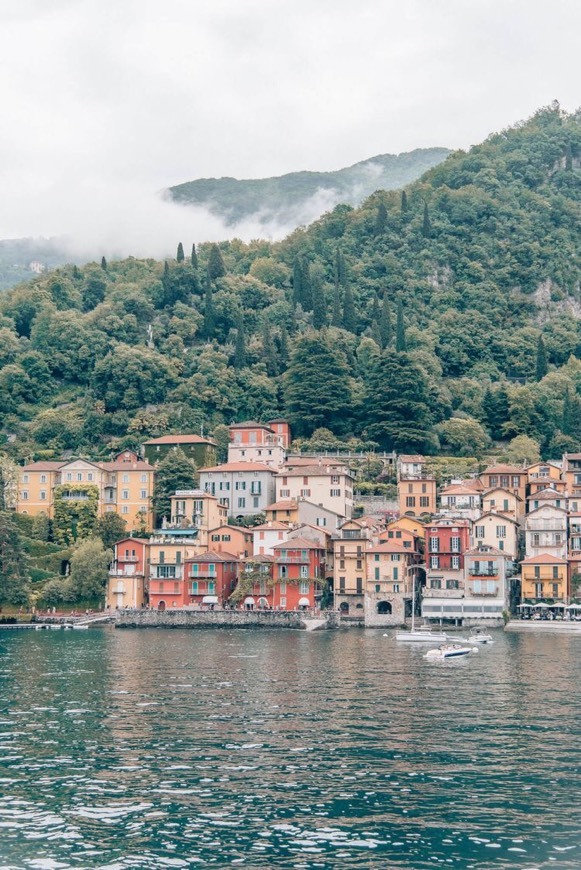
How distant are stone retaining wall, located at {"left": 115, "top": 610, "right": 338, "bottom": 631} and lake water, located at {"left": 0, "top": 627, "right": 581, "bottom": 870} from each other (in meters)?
31.0

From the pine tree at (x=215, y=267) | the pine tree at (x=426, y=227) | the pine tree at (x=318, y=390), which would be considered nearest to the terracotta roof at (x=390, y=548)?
the pine tree at (x=318, y=390)

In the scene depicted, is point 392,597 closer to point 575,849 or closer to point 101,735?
point 101,735

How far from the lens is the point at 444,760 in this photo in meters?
32.2

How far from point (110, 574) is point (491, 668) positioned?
46490mm

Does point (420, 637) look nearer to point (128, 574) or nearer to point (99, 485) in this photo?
point (128, 574)

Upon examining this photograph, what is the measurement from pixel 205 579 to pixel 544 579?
1073 inches

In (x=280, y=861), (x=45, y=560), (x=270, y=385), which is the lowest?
(x=280, y=861)

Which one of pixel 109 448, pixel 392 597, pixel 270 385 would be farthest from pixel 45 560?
pixel 270 385

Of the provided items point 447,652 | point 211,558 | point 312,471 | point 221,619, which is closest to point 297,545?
point 211,558

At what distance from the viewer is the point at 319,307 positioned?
14188 centimetres

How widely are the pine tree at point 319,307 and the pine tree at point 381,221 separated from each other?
97.4 ft

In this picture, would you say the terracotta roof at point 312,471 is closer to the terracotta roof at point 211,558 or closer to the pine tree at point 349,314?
the terracotta roof at point 211,558

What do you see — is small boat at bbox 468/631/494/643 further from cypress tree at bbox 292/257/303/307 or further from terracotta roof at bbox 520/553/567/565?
cypress tree at bbox 292/257/303/307

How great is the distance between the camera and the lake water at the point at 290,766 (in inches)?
944
